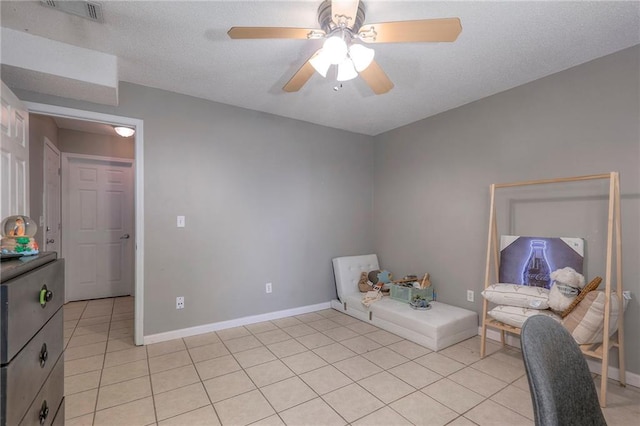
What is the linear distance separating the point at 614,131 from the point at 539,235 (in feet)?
3.14

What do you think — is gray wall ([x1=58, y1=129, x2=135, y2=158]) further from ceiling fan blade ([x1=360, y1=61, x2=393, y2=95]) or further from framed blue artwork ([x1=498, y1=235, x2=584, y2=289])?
framed blue artwork ([x1=498, y1=235, x2=584, y2=289])

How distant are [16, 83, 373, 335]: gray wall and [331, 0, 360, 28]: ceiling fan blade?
2.03m

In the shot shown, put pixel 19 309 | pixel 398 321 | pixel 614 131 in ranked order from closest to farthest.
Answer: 1. pixel 19 309
2. pixel 614 131
3. pixel 398 321

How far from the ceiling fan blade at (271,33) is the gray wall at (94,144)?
3.83 metres

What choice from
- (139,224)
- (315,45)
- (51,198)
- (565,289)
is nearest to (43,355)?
(139,224)

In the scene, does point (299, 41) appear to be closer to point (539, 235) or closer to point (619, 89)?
point (619, 89)

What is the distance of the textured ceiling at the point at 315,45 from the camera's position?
1.79 m

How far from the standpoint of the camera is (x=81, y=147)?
423 centimetres

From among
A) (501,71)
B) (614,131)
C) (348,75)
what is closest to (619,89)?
(614,131)

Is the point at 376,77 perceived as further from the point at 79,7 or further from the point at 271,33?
the point at 79,7

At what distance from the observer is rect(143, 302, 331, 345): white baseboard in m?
2.89

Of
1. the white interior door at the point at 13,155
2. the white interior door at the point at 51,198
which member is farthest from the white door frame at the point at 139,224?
the white interior door at the point at 51,198

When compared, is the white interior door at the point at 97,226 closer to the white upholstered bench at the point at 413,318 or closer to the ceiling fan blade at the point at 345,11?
the white upholstered bench at the point at 413,318

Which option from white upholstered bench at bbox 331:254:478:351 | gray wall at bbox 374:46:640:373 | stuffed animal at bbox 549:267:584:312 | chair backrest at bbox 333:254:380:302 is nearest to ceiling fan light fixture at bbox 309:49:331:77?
gray wall at bbox 374:46:640:373
